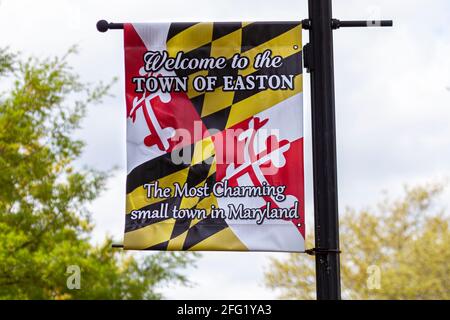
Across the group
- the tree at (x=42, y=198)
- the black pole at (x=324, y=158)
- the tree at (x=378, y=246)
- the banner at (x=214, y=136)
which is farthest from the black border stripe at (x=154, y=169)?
the tree at (x=378, y=246)

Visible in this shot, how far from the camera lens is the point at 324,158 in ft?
18.1

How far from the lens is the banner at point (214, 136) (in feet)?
18.7

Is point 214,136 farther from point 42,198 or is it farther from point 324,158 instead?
point 42,198

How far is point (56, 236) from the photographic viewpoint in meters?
20.0

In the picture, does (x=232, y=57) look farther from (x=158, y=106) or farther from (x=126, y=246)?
(x=126, y=246)

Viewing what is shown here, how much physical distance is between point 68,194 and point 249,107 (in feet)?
48.0

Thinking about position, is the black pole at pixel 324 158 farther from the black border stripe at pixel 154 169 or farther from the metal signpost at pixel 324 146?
the black border stripe at pixel 154 169

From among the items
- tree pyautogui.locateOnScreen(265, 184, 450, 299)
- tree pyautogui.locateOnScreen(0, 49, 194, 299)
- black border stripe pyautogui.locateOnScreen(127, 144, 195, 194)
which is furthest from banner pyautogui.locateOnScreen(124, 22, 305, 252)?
tree pyautogui.locateOnScreen(265, 184, 450, 299)

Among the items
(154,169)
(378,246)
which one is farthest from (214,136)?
(378,246)

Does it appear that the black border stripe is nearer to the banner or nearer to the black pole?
the banner

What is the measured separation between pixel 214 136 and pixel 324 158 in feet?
2.67

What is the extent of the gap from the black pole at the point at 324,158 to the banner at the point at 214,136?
21cm

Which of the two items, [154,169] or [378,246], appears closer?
[154,169]
